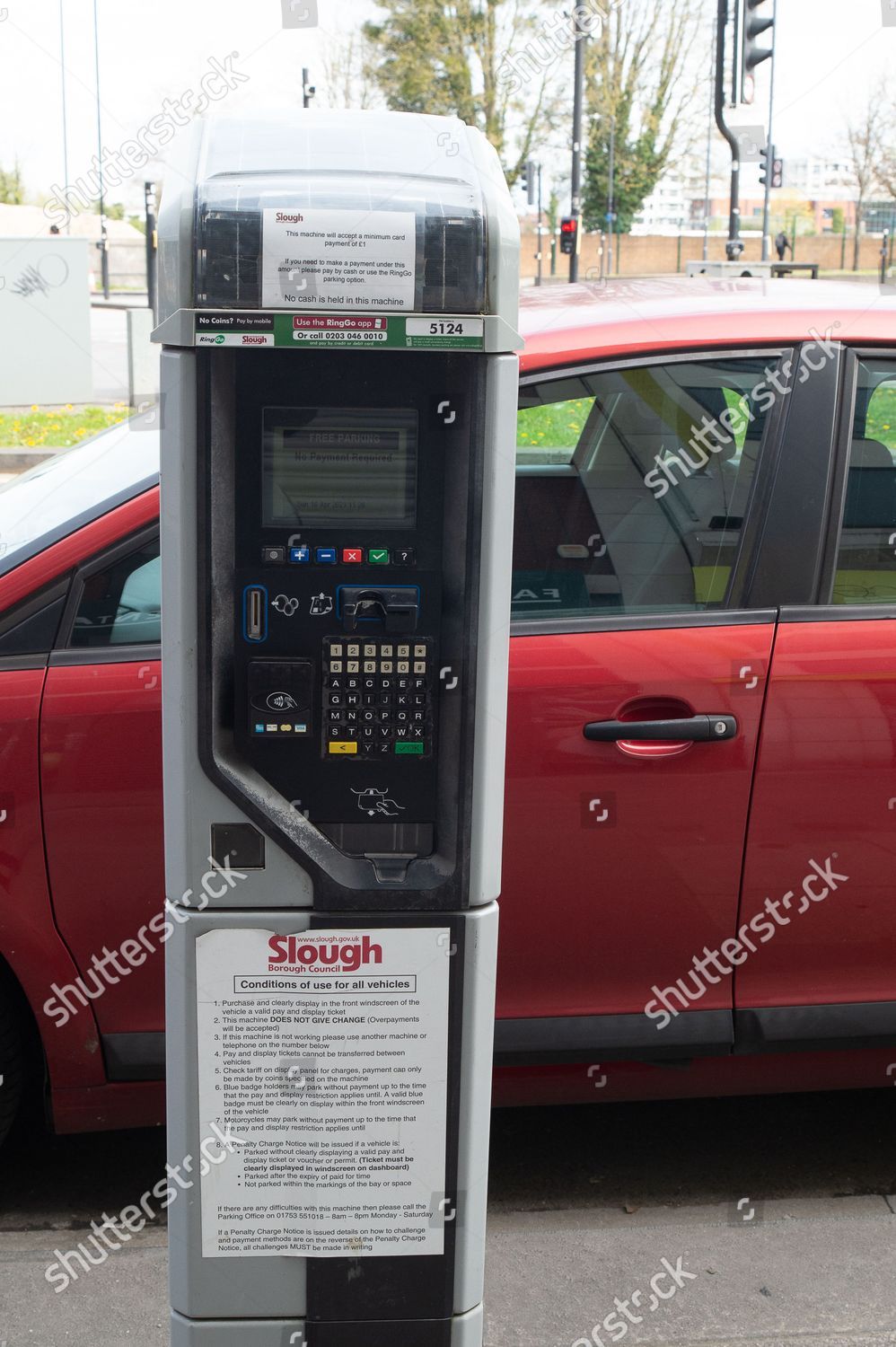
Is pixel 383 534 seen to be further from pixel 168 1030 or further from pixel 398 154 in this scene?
Result: pixel 168 1030

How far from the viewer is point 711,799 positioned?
104 inches

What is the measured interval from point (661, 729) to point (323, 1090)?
1.00 meters

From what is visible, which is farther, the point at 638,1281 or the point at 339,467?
the point at 638,1281

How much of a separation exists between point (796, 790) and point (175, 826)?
132cm

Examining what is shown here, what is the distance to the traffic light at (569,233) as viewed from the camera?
2496 centimetres

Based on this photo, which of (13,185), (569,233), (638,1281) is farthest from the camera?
(13,185)

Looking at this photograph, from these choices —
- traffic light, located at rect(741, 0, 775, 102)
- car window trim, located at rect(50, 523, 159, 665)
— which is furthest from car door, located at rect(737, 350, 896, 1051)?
traffic light, located at rect(741, 0, 775, 102)

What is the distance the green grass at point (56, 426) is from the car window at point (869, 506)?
8.79 meters

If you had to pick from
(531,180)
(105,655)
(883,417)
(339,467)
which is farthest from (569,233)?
(339,467)

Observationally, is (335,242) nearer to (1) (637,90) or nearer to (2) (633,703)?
(2) (633,703)

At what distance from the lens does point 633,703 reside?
2631mm

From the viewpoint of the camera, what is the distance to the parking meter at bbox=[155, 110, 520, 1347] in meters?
1.69

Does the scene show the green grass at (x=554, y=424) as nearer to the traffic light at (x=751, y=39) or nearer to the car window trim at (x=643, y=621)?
the car window trim at (x=643, y=621)

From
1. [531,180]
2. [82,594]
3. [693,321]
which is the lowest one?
[82,594]
